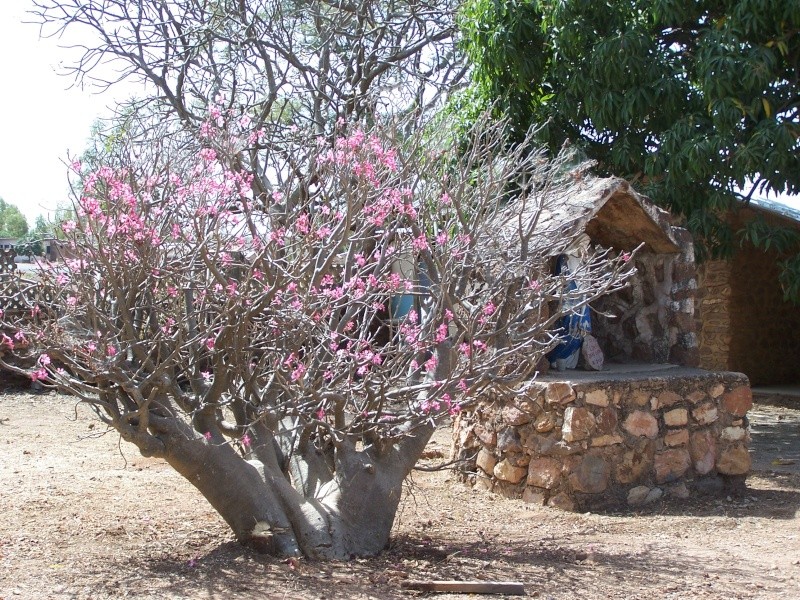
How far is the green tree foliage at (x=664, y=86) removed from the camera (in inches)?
313

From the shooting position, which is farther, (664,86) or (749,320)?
(749,320)

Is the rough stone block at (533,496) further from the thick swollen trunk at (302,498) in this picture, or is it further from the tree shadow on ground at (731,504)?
the thick swollen trunk at (302,498)

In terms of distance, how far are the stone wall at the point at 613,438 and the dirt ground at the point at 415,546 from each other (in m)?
0.16

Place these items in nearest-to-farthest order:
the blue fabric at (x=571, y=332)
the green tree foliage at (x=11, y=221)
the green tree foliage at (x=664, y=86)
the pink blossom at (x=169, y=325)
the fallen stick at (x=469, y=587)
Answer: the fallen stick at (x=469, y=587) → the pink blossom at (x=169, y=325) → the blue fabric at (x=571, y=332) → the green tree foliage at (x=664, y=86) → the green tree foliage at (x=11, y=221)

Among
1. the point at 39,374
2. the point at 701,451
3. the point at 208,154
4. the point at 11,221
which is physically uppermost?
the point at 11,221

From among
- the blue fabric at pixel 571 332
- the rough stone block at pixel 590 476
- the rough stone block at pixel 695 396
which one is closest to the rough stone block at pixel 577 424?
the rough stone block at pixel 590 476

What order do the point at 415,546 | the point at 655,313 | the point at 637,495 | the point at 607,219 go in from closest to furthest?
the point at 415,546
the point at 637,495
the point at 607,219
the point at 655,313

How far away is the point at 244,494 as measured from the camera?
4.36 meters

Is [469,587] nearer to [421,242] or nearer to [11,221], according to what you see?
[421,242]

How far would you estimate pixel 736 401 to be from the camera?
6.65 meters

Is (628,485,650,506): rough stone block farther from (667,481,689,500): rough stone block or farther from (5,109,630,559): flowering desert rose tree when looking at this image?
(5,109,630,559): flowering desert rose tree

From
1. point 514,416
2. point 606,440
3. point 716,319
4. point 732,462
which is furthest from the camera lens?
point 716,319

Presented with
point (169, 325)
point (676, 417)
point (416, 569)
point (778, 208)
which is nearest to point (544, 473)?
point (676, 417)

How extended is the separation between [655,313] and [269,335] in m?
3.98
